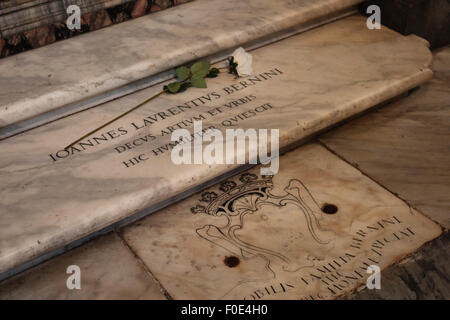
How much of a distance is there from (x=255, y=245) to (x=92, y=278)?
0.64 m

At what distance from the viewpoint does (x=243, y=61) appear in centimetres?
277

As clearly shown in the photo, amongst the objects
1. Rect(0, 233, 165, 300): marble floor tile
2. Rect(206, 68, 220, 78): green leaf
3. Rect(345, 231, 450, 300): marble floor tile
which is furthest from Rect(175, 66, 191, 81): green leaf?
Rect(345, 231, 450, 300): marble floor tile

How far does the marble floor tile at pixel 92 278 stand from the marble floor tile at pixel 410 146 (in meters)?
1.12

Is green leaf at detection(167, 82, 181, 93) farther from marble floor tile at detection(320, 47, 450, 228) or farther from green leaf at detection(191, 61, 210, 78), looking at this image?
marble floor tile at detection(320, 47, 450, 228)

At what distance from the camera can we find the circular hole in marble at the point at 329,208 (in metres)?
2.31

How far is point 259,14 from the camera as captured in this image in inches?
121

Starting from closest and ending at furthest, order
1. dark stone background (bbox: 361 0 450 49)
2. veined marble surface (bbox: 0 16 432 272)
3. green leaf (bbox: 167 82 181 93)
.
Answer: veined marble surface (bbox: 0 16 432 272), green leaf (bbox: 167 82 181 93), dark stone background (bbox: 361 0 450 49)

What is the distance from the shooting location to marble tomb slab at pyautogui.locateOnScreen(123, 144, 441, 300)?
204 cm

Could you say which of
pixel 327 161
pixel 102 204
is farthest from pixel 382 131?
pixel 102 204

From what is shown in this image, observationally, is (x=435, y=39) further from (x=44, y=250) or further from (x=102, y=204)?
(x=44, y=250)

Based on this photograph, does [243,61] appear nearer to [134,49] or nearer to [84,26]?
[134,49]

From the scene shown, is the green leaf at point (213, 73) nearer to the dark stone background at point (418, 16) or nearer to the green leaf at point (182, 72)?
the green leaf at point (182, 72)

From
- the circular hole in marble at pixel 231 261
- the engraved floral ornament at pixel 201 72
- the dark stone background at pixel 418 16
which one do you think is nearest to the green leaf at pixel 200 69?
the engraved floral ornament at pixel 201 72

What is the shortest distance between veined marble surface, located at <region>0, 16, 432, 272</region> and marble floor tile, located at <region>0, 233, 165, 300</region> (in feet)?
0.38
